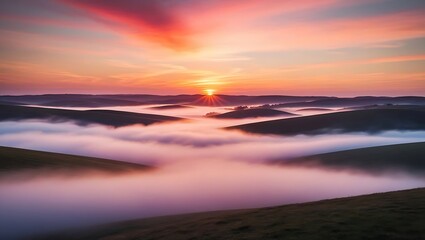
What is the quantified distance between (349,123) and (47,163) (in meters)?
122

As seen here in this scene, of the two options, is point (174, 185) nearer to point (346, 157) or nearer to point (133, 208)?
point (133, 208)

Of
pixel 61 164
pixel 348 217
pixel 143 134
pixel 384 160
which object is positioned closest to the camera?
pixel 348 217

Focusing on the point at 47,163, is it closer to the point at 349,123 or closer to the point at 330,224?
the point at 330,224

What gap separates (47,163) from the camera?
67438 mm

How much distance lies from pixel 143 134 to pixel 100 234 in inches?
6120

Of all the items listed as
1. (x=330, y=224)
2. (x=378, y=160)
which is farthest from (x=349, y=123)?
(x=330, y=224)

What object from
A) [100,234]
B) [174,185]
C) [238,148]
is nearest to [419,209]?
[100,234]

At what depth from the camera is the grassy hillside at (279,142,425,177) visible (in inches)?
2753

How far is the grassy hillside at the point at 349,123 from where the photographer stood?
5667 inches

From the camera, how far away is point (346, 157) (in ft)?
266

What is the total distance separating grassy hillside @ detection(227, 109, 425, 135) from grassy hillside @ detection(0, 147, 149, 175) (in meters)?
83.4

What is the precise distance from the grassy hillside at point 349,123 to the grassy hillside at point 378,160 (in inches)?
2378

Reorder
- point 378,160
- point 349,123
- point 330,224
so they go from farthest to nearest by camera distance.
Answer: point 349,123, point 378,160, point 330,224

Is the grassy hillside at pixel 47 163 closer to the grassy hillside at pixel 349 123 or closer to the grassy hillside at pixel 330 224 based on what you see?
the grassy hillside at pixel 330 224
